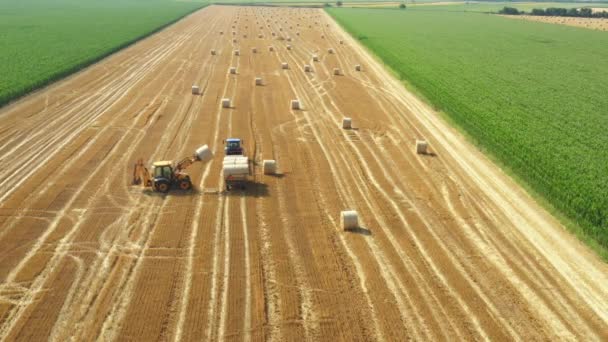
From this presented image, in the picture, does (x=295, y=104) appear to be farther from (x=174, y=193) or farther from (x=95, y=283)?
(x=95, y=283)

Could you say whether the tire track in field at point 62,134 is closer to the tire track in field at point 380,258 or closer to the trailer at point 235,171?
→ the trailer at point 235,171

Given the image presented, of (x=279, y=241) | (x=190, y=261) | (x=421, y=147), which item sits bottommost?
(x=190, y=261)

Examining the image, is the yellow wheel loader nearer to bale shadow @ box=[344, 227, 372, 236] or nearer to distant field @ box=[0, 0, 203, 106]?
bale shadow @ box=[344, 227, 372, 236]

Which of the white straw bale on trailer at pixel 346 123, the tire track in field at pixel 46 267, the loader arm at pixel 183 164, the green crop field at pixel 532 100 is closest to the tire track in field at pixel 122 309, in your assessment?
the tire track in field at pixel 46 267

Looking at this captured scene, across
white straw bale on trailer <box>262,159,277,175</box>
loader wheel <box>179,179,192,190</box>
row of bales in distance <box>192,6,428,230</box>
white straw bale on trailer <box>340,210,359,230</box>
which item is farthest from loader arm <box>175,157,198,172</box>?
white straw bale on trailer <box>340,210,359,230</box>

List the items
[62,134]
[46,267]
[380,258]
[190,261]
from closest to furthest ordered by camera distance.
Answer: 1. [46,267]
2. [190,261]
3. [380,258]
4. [62,134]

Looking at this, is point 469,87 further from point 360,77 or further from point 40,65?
point 40,65

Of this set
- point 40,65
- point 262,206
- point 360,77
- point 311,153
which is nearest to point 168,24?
point 40,65

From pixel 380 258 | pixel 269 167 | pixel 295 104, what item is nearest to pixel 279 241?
pixel 380 258
